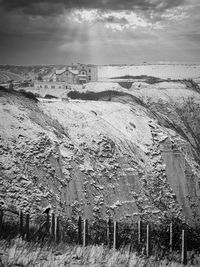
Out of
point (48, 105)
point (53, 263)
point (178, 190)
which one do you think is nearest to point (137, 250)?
point (53, 263)

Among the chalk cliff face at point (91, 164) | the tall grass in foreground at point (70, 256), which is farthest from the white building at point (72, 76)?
the tall grass in foreground at point (70, 256)

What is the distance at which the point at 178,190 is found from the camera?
25.9 metres

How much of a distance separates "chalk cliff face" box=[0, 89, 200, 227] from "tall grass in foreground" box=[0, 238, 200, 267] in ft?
31.0

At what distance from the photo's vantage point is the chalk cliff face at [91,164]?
62.3ft

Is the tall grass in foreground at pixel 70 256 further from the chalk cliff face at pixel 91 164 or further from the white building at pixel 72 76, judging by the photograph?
the white building at pixel 72 76

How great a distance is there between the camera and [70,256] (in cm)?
768

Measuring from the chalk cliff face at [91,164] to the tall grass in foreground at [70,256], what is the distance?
9450 mm

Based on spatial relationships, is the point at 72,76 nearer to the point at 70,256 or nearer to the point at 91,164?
the point at 91,164

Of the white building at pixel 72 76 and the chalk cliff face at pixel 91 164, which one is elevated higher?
the white building at pixel 72 76

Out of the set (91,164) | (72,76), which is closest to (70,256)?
(91,164)

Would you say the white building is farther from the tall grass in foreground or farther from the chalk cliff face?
the tall grass in foreground

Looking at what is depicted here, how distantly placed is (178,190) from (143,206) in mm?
4695

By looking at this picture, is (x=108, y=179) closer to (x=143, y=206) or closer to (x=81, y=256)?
(x=143, y=206)

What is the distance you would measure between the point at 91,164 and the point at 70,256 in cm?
1485
